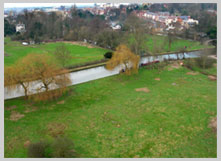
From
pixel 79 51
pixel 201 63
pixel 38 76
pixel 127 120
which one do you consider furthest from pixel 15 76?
pixel 201 63

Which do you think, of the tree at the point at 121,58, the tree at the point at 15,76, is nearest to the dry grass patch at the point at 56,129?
the tree at the point at 15,76

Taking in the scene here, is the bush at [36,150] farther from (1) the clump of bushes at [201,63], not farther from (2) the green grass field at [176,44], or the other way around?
(2) the green grass field at [176,44]

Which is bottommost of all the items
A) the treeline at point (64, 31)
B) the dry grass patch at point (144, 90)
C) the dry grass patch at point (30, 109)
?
the dry grass patch at point (30, 109)

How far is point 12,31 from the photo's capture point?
75625mm

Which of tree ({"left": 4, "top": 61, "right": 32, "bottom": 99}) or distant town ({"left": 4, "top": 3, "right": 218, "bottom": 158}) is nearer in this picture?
distant town ({"left": 4, "top": 3, "right": 218, "bottom": 158})

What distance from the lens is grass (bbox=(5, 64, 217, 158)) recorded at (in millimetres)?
18047

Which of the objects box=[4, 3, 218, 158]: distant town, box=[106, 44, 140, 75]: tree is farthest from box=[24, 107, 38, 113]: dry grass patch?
box=[106, 44, 140, 75]: tree

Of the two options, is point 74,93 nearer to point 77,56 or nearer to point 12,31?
point 77,56

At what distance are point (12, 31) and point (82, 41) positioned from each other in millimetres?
28142

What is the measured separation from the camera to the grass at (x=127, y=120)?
711 inches

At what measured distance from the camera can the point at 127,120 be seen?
2211cm

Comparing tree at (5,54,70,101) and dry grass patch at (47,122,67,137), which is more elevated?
tree at (5,54,70,101)

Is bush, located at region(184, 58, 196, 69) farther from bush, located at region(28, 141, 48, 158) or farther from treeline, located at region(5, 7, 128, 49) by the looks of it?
bush, located at region(28, 141, 48, 158)

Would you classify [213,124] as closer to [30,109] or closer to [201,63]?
[30,109]
